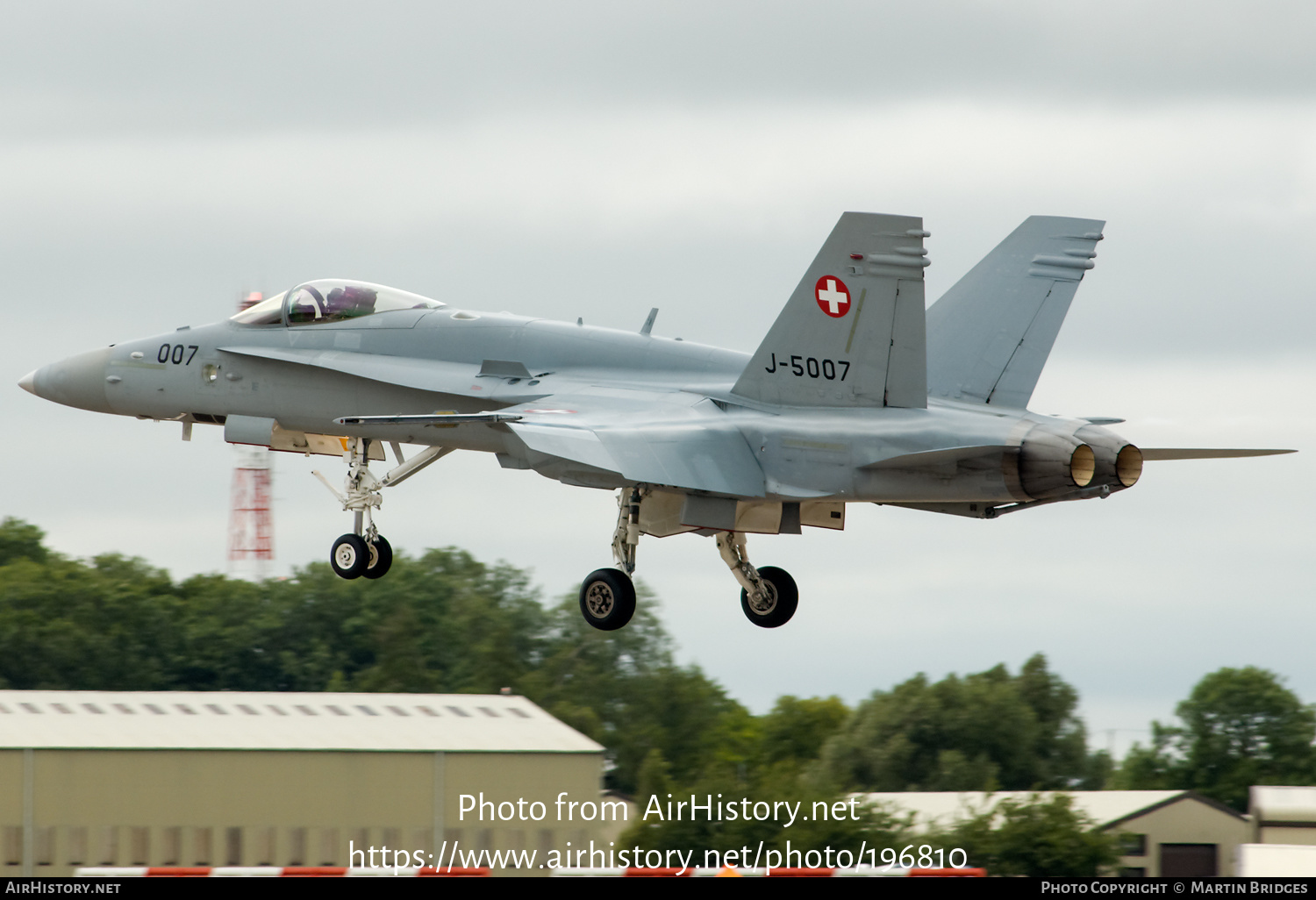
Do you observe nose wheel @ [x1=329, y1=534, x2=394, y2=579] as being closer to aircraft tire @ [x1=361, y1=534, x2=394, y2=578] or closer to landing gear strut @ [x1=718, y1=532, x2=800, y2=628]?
aircraft tire @ [x1=361, y1=534, x2=394, y2=578]

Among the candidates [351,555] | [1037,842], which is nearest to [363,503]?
[351,555]

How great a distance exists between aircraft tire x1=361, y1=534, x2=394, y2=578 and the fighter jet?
0.03 metres

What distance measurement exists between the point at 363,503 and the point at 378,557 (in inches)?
25.2

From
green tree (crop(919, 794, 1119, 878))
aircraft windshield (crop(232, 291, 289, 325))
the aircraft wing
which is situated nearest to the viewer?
the aircraft wing

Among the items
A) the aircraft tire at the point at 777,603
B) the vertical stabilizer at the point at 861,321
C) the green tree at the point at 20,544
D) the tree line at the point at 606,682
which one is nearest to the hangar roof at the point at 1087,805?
the tree line at the point at 606,682

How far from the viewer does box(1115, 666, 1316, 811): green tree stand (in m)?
68.3

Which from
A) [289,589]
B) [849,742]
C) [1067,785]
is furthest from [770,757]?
[289,589]

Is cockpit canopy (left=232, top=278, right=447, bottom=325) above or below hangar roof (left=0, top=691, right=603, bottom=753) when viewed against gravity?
above

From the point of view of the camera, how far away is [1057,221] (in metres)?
22.2

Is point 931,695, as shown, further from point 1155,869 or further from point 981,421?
point 981,421

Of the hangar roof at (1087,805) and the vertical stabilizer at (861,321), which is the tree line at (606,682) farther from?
the vertical stabilizer at (861,321)

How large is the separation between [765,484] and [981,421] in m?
2.25

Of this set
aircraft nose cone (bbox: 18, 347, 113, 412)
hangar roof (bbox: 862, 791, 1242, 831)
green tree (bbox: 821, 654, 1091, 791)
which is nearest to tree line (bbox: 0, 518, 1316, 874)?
green tree (bbox: 821, 654, 1091, 791)

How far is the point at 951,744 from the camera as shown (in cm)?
6850
